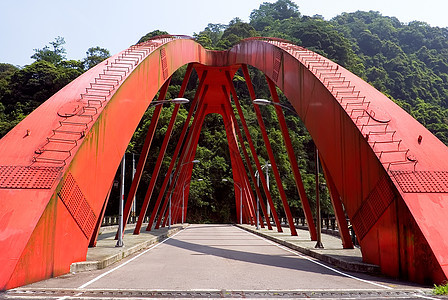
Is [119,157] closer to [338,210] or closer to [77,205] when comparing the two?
[77,205]

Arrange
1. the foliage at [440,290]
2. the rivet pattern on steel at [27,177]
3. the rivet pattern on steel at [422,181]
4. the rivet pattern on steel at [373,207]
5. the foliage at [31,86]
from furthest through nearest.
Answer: the foliage at [31,86], the rivet pattern on steel at [373,207], the rivet pattern on steel at [422,181], the rivet pattern on steel at [27,177], the foliage at [440,290]

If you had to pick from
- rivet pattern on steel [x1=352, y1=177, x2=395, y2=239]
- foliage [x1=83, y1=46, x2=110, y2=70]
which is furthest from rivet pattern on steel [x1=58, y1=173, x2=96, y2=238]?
foliage [x1=83, y1=46, x2=110, y2=70]

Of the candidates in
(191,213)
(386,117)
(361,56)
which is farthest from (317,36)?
(386,117)

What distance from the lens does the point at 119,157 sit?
14.8m

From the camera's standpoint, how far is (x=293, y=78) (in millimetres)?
18188

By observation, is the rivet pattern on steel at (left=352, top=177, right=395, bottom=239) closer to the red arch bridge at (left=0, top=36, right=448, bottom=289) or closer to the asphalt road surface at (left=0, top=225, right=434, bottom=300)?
the red arch bridge at (left=0, top=36, right=448, bottom=289)

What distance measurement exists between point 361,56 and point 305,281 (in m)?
83.8

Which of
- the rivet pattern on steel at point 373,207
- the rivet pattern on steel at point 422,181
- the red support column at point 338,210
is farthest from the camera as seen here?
the red support column at point 338,210

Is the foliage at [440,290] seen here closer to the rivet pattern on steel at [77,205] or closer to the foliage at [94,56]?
the rivet pattern on steel at [77,205]

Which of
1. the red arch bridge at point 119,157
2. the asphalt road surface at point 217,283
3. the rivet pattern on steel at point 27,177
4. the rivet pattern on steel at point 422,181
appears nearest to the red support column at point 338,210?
the red arch bridge at point 119,157

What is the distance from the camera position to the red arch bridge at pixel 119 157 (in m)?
9.59

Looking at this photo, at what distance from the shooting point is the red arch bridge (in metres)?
9.59

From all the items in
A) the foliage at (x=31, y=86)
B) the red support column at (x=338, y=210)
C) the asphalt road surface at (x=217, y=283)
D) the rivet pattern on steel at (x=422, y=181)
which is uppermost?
the foliage at (x=31, y=86)

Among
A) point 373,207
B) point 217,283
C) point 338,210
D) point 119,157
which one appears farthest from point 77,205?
point 338,210
